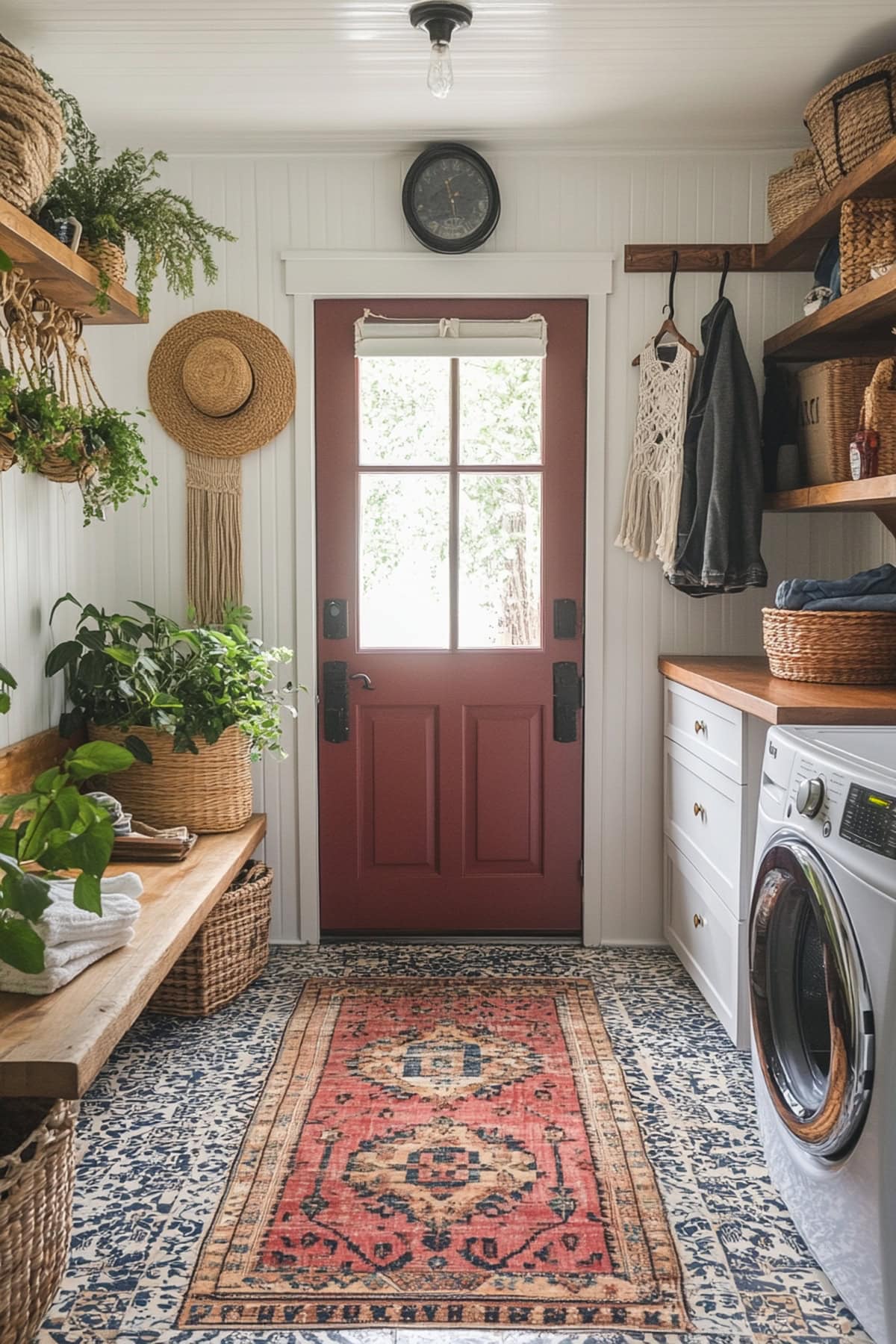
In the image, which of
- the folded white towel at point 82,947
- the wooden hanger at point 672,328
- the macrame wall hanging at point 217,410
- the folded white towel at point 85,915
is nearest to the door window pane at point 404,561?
the macrame wall hanging at point 217,410

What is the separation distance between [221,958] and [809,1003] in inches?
65.9

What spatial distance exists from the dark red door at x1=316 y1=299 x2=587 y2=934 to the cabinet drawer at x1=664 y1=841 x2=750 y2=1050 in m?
0.35

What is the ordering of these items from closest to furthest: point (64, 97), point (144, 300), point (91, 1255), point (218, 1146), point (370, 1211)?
point (91, 1255), point (370, 1211), point (218, 1146), point (64, 97), point (144, 300)

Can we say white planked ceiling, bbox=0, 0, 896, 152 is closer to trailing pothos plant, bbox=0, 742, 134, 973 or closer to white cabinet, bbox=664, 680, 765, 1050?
white cabinet, bbox=664, 680, 765, 1050

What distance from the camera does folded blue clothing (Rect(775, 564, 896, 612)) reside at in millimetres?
2914

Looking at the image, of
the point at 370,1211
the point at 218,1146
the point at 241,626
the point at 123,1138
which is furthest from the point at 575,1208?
the point at 241,626

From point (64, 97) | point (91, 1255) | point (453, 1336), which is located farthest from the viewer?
point (64, 97)

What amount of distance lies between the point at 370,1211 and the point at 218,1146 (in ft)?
1.40

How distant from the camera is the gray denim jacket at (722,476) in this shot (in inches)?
132

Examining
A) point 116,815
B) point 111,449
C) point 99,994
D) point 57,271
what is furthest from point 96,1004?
point 57,271

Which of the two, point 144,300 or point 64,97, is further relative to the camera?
point 144,300

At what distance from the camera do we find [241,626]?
12.0ft

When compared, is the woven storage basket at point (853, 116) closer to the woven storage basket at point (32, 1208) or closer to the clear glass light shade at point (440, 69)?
the clear glass light shade at point (440, 69)

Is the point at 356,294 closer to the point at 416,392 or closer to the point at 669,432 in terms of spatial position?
the point at 416,392
